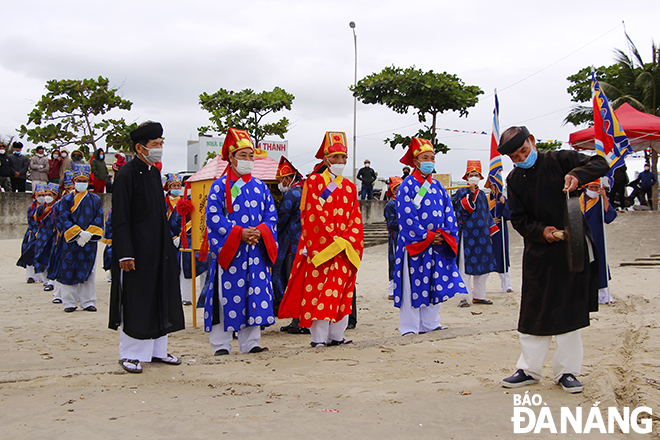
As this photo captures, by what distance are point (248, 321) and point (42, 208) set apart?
775 cm

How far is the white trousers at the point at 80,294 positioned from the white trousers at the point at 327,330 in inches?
176

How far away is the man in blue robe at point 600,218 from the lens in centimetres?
781

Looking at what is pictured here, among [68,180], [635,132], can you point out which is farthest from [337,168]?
[635,132]

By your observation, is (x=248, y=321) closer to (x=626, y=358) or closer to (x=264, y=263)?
(x=264, y=263)

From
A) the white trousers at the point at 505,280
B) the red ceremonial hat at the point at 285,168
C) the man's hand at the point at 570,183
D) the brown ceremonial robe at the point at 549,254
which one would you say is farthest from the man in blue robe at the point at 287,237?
the white trousers at the point at 505,280

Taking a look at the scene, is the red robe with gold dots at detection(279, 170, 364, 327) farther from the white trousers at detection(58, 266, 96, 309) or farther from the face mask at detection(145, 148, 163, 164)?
the white trousers at detection(58, 266, 96, 309)

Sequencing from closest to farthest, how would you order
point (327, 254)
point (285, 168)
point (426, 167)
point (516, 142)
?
point (516, 142)
point (327, 254)
point (426, 167)
point (285, 168)

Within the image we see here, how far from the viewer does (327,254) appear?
557 centimetres

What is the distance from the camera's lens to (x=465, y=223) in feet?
30.6

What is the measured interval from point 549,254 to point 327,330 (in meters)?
2.43

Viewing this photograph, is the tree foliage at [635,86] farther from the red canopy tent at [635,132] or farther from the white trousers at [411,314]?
the white trousers at [411,314]

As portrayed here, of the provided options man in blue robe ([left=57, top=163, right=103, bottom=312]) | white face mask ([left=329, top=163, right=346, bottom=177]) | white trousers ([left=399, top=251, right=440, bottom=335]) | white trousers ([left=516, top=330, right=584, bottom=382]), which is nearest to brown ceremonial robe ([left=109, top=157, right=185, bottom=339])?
white face mask ([left=329, top=163, right=346, bottom=177])

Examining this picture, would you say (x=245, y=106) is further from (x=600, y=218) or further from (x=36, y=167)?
(x=600, y=218)

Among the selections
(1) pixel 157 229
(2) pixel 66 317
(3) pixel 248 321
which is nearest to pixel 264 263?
(3) pixel 248 321
